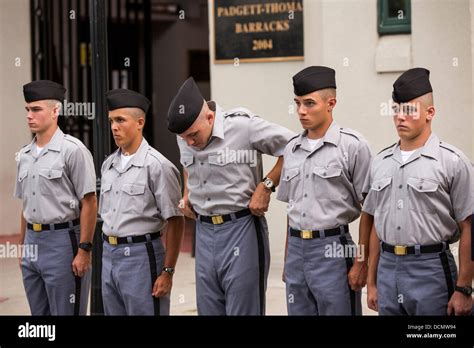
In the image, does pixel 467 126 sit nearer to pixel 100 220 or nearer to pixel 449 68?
pixel 449 68

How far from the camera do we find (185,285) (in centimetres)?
973

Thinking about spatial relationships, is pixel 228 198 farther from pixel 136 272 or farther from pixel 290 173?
pixel 136 272

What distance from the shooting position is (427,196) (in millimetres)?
5605

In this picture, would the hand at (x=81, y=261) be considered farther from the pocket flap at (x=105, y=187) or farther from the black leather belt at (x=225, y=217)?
the black leather belt at (x=225, y=217)

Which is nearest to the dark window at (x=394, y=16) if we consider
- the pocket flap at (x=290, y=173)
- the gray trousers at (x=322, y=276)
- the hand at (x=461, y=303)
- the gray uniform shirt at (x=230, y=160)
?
the gray uniform shirt at (x=230, y=160)

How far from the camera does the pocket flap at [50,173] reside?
6.77 meters

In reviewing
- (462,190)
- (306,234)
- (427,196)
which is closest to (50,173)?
(306,234)

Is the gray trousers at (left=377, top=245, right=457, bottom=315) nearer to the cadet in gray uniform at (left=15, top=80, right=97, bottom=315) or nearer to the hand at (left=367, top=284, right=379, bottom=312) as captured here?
the hand at (left=367, top=284, right=379, bottom=312)

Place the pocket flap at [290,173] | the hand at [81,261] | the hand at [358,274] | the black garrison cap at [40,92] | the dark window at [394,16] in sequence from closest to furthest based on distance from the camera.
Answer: the hand at [358,274], the pocket flap at [290,173], the hand at [81,261], the black garrison cap at [40,92], the dark window at [394,16]

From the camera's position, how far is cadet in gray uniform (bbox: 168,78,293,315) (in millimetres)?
6238

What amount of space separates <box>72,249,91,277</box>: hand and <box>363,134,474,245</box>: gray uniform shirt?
193 centimetres

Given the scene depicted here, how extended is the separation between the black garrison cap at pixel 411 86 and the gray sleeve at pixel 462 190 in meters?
0.41
